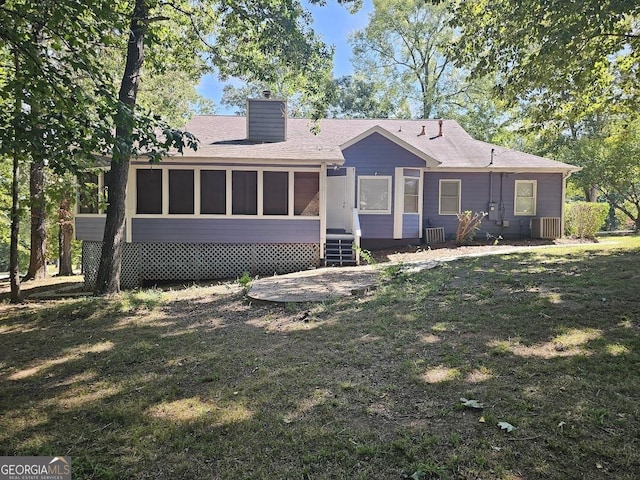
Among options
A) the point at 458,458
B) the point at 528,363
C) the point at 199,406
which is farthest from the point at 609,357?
the point at 199,406

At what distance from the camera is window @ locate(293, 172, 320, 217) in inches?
474

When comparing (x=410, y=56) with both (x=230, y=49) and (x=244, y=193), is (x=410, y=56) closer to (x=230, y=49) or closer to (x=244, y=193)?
(x=230, y=49)

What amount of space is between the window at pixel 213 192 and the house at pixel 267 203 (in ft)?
0.09

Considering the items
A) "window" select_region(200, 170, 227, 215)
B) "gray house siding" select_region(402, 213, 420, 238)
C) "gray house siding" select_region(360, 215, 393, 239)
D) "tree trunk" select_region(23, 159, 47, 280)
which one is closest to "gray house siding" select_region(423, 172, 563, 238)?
"gray house siding" select_region(402, 213, 420, 238)

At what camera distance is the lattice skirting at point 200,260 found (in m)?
11.6

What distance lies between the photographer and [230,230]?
11711mm

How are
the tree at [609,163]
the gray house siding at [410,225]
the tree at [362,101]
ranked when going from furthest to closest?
the tree at [362,101]
the tree at [609,163]
the gray house siding at [410,225]

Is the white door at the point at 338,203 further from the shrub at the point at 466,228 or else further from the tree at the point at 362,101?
the tree at the point at 362,101

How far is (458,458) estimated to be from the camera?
249 cm

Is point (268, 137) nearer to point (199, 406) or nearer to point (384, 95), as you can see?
point (199, 406)

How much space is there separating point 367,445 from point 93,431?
6.26 feet

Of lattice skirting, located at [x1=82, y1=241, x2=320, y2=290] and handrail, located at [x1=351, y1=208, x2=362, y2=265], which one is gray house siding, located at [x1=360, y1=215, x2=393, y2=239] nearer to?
handrail, located at [x1=351, y1=208, x2=362, y2=265]

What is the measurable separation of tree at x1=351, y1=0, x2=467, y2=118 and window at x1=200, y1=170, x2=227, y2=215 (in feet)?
68.6

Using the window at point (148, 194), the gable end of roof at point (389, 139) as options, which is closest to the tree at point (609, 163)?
the gable end of roof at point (389, 139)
